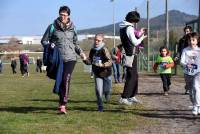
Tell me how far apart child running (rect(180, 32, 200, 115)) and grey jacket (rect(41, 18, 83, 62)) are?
2255 mm

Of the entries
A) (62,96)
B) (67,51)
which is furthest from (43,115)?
(67,51)

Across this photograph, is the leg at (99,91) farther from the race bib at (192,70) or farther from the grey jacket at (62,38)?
the race bib at (192,70)

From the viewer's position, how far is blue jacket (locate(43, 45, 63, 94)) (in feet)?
36.6

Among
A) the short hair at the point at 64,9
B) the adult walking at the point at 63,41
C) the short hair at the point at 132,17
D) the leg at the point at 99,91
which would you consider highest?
the short hair at the point at 64,9

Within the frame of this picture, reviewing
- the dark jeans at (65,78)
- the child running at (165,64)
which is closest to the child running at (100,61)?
the dark jeans at (65,78)

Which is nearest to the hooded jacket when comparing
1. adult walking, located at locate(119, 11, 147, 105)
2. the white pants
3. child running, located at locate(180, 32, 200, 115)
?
adult walking, located at locate(119, 11, 147, 105)

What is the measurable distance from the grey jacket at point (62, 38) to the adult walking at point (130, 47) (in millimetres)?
1503

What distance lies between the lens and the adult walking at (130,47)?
12117 mm

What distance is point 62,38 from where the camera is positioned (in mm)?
11203

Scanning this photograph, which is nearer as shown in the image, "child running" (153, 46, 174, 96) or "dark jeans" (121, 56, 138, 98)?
"dark jeans" (121, 56, 138, 98)

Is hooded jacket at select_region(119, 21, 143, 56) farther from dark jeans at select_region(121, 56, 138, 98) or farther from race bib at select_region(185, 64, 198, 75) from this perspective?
race bib at select_region(185, 64, 198, 75)

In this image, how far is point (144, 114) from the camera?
1130cm

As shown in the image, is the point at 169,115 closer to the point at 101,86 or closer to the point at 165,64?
the point at 101,86

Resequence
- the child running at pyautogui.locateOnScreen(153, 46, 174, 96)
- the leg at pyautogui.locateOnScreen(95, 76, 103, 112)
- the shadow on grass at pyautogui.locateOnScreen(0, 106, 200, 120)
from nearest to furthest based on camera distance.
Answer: the shadow on grass at pyautogui.locateOnScreen(0, 106, 200, 120) < the leg at pyautogui.locateOnScreen(95, 76, 103, 112) < the child running at pyautogui.locateOnScreen(153, 46, 174, 96)
